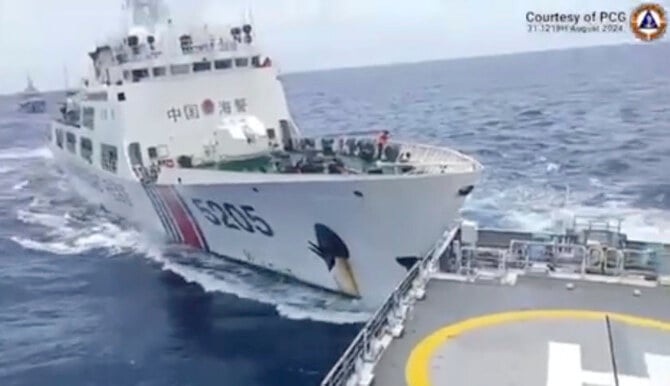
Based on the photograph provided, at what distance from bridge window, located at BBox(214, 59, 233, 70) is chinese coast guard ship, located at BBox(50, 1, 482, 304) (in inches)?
2.3

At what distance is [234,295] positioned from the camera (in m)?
23.5

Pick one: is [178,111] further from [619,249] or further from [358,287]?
[619,249]

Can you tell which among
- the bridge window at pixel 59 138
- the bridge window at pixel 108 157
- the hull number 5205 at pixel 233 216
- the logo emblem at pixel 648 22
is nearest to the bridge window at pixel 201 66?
the bridge window at pixel 108 157

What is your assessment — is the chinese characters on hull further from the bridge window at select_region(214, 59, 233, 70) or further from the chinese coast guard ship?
the bridge window at select_region(214, 59, 233, 70)

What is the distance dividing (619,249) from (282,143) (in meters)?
19.3

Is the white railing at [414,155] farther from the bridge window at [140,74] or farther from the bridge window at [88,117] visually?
the bridge window at [88,117]

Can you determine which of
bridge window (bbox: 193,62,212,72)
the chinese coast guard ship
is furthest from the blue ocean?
bridge window (bbox: 193,62,212,72)

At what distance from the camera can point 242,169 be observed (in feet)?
88.0

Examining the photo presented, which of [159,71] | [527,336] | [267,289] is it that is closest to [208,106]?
[159,71]

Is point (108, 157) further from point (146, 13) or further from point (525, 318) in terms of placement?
point (525, 318)

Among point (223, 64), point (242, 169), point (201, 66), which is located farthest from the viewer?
point (223, 64)

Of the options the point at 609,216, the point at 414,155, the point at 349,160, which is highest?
the point at 414,155

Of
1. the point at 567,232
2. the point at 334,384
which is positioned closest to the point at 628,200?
the point at 567,232

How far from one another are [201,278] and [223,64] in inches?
414
